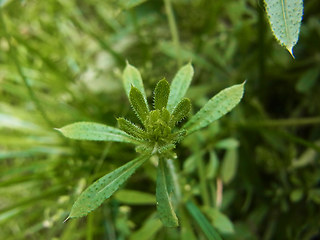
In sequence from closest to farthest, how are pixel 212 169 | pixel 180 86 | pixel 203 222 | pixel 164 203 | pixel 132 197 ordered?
pixel 164 203 < pixel 180 86 < pixel 203 222 < pixel 132 197 < pixel 212 169

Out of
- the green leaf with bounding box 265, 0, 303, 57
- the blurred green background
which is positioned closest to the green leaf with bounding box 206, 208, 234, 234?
the blurred green background

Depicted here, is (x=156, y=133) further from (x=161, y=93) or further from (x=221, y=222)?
(x=221, y=222)

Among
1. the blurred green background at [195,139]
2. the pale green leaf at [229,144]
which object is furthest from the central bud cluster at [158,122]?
the pale green leaf at [229,144]

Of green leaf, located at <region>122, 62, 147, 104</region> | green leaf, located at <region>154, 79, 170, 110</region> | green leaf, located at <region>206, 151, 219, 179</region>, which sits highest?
green leaf, located at <region>122, 62, 147, 104</region>

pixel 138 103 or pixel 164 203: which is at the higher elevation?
pixel 138 103

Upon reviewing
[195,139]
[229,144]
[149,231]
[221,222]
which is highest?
[195,139]

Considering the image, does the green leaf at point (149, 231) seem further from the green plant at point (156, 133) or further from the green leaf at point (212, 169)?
the green plant at point (156, 133)

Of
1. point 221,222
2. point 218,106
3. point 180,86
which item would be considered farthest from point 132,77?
point 221,222

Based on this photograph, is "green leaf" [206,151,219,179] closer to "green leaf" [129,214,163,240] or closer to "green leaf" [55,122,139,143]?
"green leaf" [129,214,163,240]
